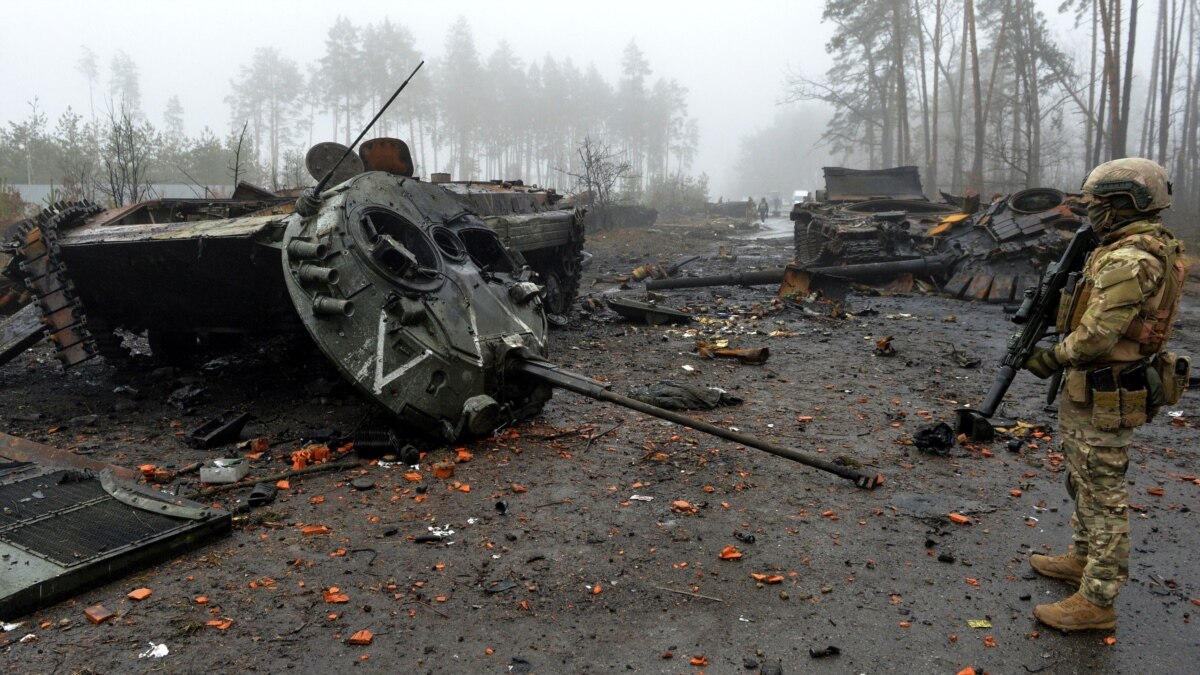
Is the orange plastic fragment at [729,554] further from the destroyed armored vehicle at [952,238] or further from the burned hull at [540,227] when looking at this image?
the destroyed armored vehicle at [952,238]

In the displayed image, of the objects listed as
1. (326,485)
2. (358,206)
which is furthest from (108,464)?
(358,206)

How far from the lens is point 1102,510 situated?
11.3 feet

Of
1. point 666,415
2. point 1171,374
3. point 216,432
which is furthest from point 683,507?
point 216,432

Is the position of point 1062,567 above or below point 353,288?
below

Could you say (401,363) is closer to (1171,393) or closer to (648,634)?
(648,634)

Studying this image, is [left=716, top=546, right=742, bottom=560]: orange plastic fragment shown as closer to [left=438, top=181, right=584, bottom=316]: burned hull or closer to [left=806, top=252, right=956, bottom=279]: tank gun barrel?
[left=438, top=181, right=584, bottom=316]: burned hull

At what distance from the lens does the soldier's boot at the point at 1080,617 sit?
3.35 metres

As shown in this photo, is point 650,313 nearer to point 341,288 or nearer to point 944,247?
point 341,288

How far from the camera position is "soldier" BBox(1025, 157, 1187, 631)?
3.31 m

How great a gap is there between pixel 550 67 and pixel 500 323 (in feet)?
209

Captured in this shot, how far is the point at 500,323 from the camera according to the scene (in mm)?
6270

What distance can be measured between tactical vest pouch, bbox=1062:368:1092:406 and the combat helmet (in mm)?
757

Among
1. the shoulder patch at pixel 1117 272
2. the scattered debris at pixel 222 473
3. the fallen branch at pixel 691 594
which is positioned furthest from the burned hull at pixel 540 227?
the shoulder patch at pixel 1117 272

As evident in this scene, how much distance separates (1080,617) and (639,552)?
202cm
